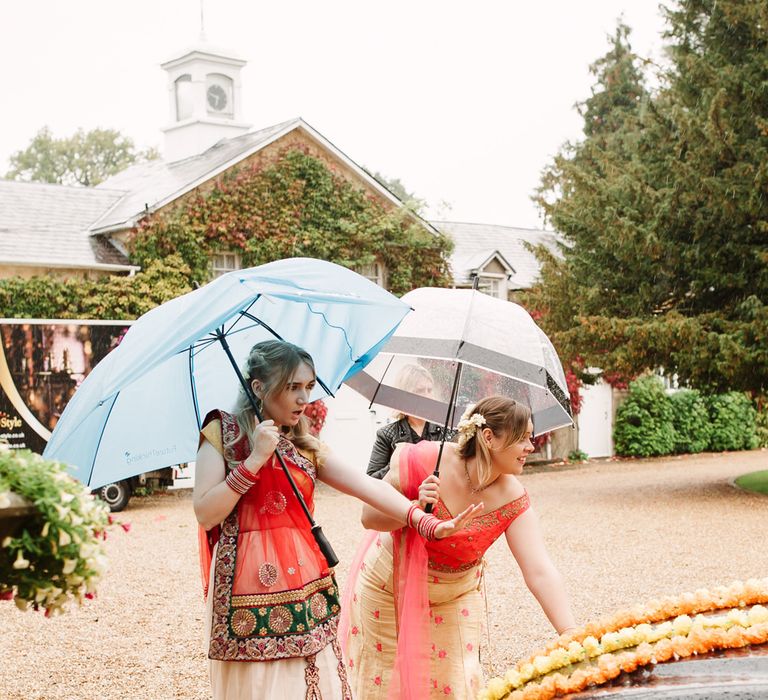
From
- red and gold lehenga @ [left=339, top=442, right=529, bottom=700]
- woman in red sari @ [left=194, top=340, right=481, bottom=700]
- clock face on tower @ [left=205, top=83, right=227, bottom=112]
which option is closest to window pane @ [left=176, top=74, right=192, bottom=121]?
clock face on tower @ [left=205, top=83, right=227, bottom=112]

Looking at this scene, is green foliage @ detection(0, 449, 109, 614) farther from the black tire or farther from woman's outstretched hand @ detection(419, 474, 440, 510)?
the black tire

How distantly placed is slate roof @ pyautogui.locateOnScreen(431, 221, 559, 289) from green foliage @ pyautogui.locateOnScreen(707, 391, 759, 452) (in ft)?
18.7

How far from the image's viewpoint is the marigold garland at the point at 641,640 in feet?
7.40

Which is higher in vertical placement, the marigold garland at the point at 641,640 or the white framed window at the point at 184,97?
the white framed window at the point at 184,97

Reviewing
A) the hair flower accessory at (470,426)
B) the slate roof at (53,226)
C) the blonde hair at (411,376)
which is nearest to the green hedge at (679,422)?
the slate roof at (53,226)

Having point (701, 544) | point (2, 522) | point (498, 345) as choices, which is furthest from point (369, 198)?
point (2, 522)

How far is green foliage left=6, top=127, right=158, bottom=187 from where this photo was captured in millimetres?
54125

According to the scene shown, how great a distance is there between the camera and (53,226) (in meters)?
19.3

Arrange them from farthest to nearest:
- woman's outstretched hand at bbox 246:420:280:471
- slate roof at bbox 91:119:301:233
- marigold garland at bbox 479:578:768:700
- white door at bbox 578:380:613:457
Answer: white door at bbox 578:380:613:457 < slate roof at bbox 91:119:301:233 < woman's outstretched hand at bbox 246:420:280:471 < marigold garland at bbox 479:578:768:700

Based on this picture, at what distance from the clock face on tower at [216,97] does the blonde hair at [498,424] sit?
71.9 feet

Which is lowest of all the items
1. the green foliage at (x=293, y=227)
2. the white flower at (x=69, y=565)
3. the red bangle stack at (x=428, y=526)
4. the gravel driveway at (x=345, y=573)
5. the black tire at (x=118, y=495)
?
the gravel driveway at (x=345, y=573)

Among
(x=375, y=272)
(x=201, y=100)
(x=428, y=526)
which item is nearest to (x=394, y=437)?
(x=428, y=526)

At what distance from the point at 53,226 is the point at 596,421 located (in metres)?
12.9

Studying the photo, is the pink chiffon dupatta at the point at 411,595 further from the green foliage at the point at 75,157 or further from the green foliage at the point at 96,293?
the green foliage at the point at 75,157
